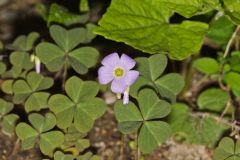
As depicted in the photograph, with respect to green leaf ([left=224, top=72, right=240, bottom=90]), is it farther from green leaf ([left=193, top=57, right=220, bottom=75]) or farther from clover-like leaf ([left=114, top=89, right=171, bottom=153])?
clover-like leaf ([left=114, top=89, right=171, bottom=153])

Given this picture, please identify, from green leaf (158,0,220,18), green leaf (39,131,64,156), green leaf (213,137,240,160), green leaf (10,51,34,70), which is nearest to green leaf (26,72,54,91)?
green leaf (10,51,34,70)

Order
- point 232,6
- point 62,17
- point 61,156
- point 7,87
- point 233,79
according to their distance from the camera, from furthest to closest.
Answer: point 62,17
point 7,87
point 233,79
point 61,156
point 232,6

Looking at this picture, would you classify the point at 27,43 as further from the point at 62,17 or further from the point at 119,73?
the point at 119,73

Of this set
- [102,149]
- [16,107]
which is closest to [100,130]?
[102,149]

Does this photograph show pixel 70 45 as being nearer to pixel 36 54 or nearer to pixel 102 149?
pixel 36 54

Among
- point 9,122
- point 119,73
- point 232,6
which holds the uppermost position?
point 232,6

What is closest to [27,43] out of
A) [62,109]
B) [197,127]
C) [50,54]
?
[50,54]
